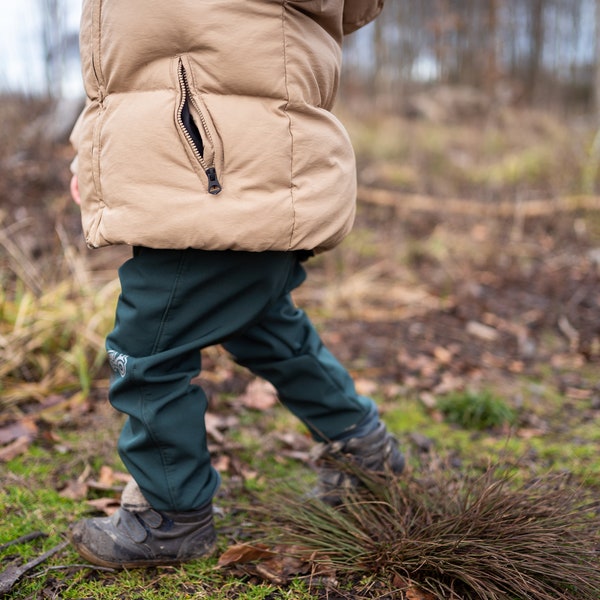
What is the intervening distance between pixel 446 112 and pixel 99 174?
48.1 feet

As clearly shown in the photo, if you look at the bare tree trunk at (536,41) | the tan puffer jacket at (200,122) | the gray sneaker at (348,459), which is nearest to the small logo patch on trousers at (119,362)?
the tan puffer jacket at (200,122)

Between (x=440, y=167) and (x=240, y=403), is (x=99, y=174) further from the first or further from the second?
(x=440, y=167)

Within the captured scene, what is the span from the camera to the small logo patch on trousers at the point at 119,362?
5.42 feet

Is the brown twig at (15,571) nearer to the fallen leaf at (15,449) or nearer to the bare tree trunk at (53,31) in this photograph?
the fallen leaf at (15,449)

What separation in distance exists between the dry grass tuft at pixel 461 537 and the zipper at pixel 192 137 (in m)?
1.00

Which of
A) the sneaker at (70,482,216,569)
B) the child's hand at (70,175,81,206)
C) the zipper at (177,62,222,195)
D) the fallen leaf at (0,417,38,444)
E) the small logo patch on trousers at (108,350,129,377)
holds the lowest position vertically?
the fallen leaf at (0,417,38,444)

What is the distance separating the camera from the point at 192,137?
4.93 ft

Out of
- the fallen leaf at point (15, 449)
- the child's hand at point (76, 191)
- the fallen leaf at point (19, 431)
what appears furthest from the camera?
the fallen leaf at point (19, 431)

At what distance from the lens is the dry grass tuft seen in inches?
62.6

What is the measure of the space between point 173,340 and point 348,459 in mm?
794

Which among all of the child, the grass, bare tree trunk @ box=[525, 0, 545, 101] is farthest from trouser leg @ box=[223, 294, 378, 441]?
bare tree trunk @ box=[525, 0, 545, 101]

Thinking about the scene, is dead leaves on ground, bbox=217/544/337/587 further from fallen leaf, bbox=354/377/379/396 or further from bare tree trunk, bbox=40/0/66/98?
bare tree trunk, bbox=40/0/66/98

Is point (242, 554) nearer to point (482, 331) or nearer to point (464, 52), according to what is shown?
point (482, 331)

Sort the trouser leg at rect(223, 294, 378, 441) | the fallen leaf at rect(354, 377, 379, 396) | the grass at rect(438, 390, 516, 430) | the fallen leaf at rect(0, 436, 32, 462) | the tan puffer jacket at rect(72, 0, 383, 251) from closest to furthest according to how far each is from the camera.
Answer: the tan puffer jacket at rect(72, 0, 383, 251), the trouser leg at rect(223, 294, 378, 441), the fallen leaf at rect(0, 436, 32, 462), the grass at rect(438, 390, 516, 430), the fallen leaf at rect(354, 377, 379, 396)
